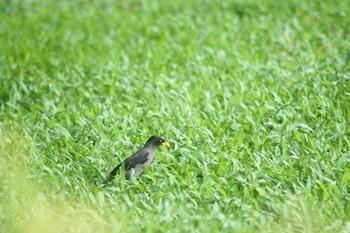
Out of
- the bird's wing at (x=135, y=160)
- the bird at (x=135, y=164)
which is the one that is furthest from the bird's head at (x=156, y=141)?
the bird's wing at (x=135, y=160)

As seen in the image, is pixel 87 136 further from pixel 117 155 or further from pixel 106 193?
pixel 106 193

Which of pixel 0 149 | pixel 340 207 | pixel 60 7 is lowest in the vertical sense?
pixel 340 207

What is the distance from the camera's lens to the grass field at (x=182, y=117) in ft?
16.7

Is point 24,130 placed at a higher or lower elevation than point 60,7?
lower

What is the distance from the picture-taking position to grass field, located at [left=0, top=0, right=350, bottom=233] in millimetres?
5094

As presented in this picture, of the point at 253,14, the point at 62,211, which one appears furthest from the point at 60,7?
the point at 62,211

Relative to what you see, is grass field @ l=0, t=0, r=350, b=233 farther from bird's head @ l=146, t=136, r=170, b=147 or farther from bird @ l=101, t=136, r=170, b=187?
bird's head @ l=146, t=136, r=170, b=147

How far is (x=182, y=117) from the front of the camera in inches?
286

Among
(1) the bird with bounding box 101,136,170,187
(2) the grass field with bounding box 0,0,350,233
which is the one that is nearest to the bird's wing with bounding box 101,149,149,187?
(1) the bird with bounding box 101,136,170,187

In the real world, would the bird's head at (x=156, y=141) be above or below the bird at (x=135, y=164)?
above

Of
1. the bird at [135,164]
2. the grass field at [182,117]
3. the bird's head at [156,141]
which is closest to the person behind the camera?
the grass field at [182,117]

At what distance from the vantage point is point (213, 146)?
6336 millimetres

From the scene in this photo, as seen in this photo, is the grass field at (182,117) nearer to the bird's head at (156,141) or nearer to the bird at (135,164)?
the bird at (135,164)

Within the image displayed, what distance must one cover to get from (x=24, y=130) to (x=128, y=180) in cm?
175
